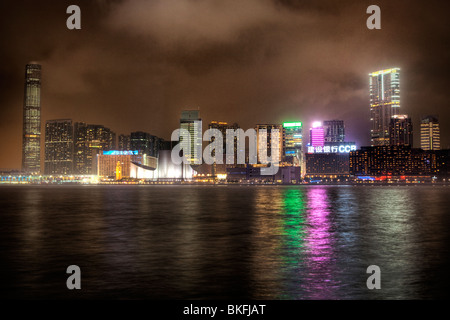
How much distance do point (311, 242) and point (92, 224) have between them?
30.3 m

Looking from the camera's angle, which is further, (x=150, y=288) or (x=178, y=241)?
(x=178, y=241)
